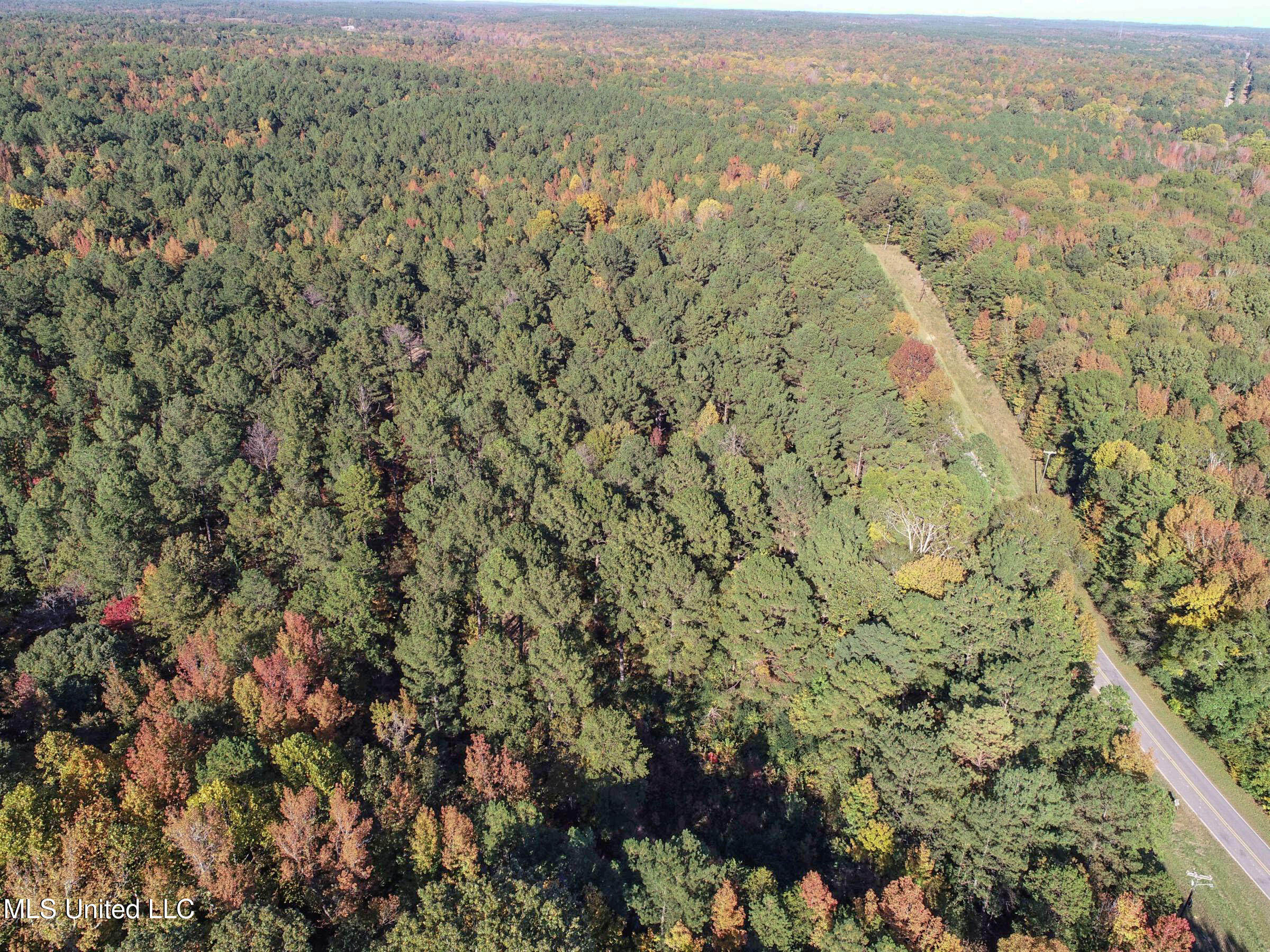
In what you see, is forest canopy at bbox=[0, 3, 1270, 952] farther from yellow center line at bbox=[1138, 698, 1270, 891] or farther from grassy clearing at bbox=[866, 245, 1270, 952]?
yellow center line at bbox=[1138, 698, 1270, 891]

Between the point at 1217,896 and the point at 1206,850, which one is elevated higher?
the point at 1206,850

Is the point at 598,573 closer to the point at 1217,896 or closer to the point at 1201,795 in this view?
the point at 1217,896

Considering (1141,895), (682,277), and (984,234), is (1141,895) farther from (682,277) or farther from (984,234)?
(984,234)

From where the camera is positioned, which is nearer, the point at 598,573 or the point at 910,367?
the point at 598,573

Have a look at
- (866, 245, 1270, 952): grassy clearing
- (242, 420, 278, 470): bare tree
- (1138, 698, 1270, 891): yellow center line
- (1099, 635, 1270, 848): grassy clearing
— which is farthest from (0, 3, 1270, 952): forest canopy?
(1138, 698, 1270, 891): yellow center line

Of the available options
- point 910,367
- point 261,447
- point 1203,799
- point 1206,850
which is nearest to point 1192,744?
point 1203,799

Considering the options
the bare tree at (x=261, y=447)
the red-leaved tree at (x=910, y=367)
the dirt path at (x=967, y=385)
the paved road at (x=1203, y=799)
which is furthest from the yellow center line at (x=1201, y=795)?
the bare tree at (x=261, y=447)

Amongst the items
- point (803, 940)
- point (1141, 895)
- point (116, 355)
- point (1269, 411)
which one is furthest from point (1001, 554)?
point (116, 355)
